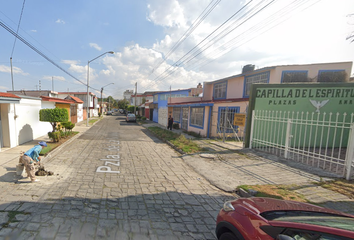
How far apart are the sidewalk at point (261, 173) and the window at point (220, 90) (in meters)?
10.1

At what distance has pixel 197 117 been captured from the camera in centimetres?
1438

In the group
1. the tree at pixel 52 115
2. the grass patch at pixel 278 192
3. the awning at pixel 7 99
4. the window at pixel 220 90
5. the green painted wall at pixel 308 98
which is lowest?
the grass patch at pixel 278 192

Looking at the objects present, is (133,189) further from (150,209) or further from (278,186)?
(278,186)

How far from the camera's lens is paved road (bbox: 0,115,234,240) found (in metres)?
2.89

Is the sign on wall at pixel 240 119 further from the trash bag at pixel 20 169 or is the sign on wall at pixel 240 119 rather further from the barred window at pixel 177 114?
the barred window at pixel 177 114

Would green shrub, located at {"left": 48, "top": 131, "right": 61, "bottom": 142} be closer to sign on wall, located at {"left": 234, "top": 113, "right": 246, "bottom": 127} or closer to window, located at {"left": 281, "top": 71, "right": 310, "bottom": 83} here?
sign on wall, located at {"left": 234, "top": 113, "right": 246, "bottom": 127}

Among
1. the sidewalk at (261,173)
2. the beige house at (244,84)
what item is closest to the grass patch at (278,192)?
the sidewalk at (261,173)

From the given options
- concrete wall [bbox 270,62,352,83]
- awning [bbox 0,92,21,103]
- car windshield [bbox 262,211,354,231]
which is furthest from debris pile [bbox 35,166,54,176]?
concrete wall [bbox 270,62,352,83]

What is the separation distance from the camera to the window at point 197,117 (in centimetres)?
1358

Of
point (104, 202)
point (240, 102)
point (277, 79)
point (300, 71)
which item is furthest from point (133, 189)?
point (300, 71)

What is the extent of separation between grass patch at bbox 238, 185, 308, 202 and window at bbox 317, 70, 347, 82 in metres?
10.8

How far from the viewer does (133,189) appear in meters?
4.52

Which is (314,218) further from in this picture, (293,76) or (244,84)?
(244,84)

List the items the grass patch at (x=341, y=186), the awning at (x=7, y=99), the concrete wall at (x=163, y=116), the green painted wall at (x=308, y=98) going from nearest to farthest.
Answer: the grass patch at (x=341, y=186) → the awning at (x=7, y=99) → the green painted wall at (x=308, y=98) → the concrete wall at (x=163, y=116)
